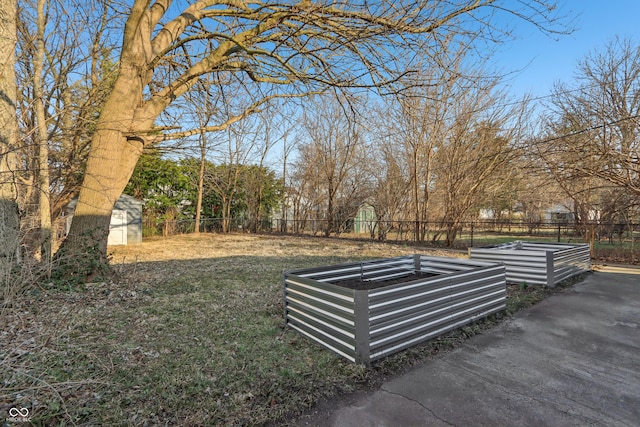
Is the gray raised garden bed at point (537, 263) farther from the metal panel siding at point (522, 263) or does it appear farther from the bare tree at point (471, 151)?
the bare tree at point (471, 151)

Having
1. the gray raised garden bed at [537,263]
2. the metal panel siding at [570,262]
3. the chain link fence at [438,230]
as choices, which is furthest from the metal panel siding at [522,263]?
the chain link fence at [438,230]

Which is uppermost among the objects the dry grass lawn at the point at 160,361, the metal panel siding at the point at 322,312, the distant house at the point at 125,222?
the distant house at the point at 125,222

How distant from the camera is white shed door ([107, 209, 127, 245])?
12.4m

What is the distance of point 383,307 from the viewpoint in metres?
2.65

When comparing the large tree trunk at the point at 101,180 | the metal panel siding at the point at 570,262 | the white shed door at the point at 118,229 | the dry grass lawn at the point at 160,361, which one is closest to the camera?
the dry grass lawn at the point at 160,361

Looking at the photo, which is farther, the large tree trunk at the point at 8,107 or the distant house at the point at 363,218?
the distant house at the point at 363,218

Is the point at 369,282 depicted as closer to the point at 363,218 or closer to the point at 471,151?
the point at 471,151

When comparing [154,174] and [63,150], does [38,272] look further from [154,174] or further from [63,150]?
[154,174]

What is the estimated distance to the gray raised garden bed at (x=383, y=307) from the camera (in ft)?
8.50

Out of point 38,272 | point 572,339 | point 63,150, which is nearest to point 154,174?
point 63,150

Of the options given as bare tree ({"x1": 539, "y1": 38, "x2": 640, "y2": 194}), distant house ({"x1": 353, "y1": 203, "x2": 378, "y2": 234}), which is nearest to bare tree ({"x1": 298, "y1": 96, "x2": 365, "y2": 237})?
distant house ({"x1": 353, "y1": 203, "x2": 378, "y2": 234})

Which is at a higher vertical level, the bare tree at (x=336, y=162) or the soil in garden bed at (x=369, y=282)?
the bare tree at (x=336, y=162)

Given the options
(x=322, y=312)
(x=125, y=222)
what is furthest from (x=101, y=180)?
(x=125, y=222)

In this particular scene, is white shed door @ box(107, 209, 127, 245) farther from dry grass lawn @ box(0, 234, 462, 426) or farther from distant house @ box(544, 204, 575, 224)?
distant house @ box(544, 204, 575, 224)
